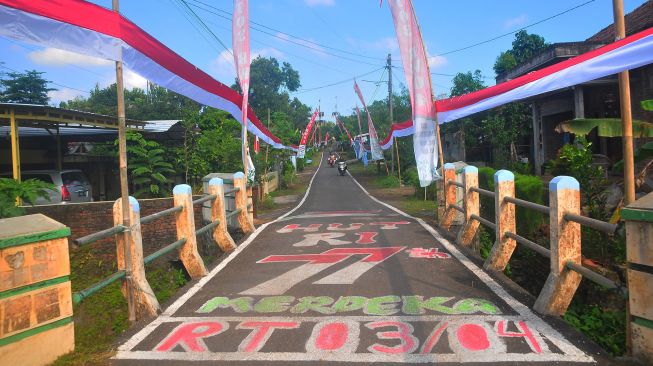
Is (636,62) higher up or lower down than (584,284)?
higher up

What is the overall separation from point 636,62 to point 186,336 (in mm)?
4593

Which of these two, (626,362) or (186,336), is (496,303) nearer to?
(626,362)

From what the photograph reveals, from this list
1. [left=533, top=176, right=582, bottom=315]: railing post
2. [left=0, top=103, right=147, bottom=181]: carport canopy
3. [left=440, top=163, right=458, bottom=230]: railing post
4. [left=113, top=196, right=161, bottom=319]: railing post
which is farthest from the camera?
[left=0, top=103, right=147, bottom=181]: carport canopy

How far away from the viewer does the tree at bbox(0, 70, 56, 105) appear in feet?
105

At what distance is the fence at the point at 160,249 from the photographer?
5.02 metres

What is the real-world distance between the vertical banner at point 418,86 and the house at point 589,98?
6.30 m

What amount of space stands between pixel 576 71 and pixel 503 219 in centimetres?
210

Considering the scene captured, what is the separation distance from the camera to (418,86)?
8766mm

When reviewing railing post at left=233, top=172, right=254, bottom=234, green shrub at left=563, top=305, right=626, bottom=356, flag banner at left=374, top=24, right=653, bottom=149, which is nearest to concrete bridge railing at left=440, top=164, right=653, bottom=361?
green shrub at left=563, top=305, right=626, bottom=356

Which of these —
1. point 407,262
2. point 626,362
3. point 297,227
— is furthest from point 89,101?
point 626,362

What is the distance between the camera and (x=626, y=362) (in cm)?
373

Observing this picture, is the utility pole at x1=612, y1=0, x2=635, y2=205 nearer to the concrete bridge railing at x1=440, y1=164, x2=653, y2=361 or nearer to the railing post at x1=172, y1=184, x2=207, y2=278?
the concrete bridge railing at x1=440, y1=164, x2=653, y2=361

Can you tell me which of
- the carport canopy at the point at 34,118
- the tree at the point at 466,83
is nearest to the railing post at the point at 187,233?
the carport canopy at the point at 34,118

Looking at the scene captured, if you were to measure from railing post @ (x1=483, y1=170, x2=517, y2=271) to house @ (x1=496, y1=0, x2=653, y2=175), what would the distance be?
7847 mm
